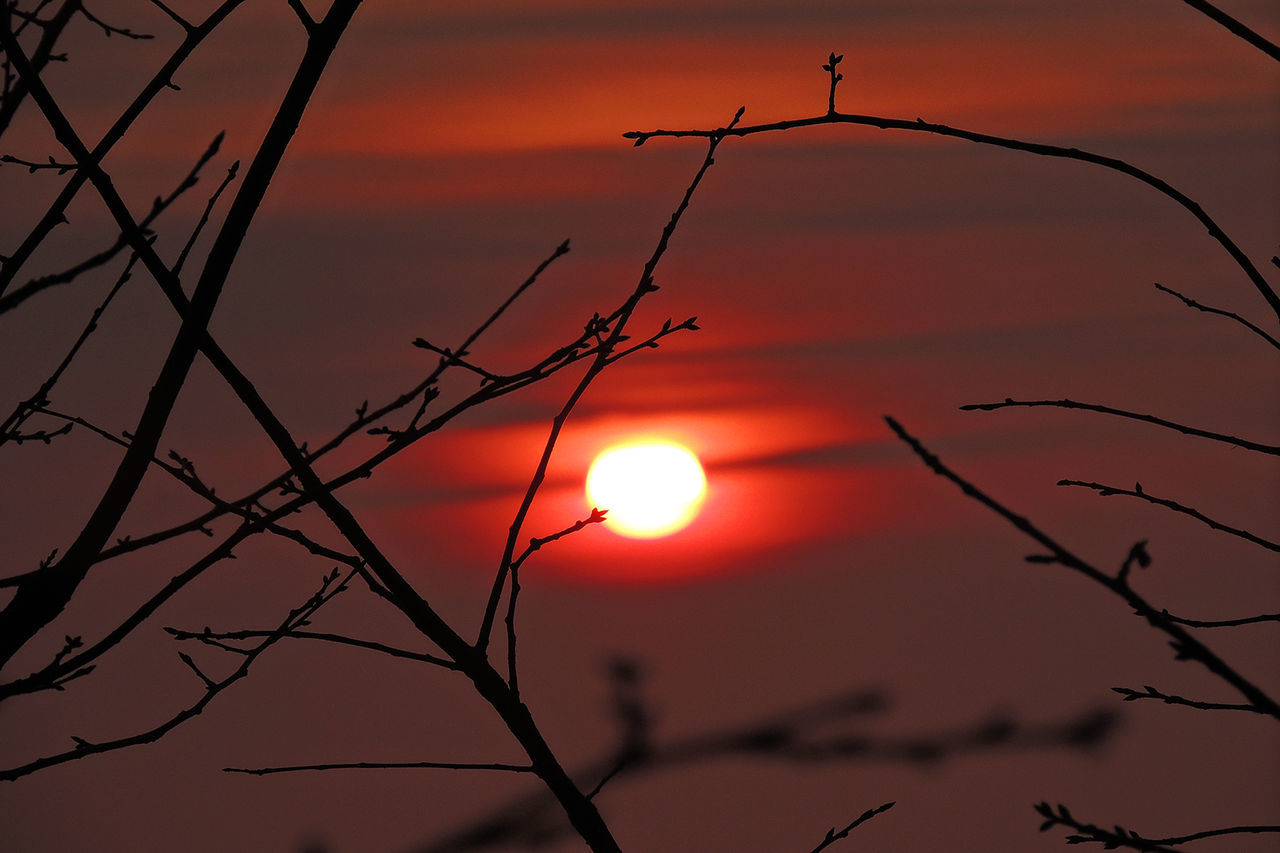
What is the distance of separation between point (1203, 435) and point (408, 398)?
1965mm

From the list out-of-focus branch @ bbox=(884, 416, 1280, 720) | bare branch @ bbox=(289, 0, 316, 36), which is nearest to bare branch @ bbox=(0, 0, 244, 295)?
bare branch @ bbox=(289, 0, 316, 36)

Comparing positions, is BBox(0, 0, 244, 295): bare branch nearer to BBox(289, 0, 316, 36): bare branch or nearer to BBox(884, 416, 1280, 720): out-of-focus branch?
BBox(289, 0, 316, 36): bare branch

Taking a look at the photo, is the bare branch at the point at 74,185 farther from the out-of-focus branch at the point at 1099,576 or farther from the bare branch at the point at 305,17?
the out-of-focus branch at the point at 1099,576

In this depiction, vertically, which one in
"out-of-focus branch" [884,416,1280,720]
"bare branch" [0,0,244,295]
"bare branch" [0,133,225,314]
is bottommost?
"out-of-focus branch" [884,416,1280,720]

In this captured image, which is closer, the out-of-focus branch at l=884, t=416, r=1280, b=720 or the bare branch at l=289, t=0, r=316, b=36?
the out-of-focus branch at l=884, t=416, r=1280, b=720

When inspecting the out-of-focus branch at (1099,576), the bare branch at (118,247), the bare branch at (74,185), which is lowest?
the out-of-focus branch at (1099,576)

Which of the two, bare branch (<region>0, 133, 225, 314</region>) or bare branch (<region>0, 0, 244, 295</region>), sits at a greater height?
bare branch (<region>0, 0, 244, 295</region>)

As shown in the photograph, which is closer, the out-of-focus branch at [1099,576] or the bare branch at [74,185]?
the out-of-focus branch at [1099,576]

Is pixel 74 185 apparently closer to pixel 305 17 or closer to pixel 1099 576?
pixel 305 17

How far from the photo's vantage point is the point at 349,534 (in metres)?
2.86

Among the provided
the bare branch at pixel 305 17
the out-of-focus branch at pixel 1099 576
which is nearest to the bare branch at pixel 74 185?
the bare branch at pixel 305 17

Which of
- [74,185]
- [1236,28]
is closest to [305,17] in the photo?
[74,185]

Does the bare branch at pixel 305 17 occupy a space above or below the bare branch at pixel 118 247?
above

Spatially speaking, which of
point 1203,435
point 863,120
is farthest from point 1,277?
point 1203,435
